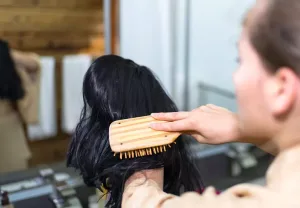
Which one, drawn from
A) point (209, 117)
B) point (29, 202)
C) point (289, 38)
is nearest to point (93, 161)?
point (209, 117)

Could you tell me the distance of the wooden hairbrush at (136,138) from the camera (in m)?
0.48

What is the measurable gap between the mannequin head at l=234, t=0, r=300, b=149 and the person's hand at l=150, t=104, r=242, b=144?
0.40 feet

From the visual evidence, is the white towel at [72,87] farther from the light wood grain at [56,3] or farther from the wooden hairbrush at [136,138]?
the wooden hairbrush at [136,138]

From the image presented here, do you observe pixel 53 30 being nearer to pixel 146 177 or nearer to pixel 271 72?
pixel 146 177

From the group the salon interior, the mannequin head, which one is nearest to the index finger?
the mannequin head

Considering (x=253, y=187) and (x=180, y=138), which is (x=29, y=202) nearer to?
(x=180, y=138)

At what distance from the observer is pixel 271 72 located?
332 mm

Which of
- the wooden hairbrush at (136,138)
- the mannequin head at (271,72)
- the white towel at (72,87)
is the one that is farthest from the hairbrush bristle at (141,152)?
the white towel at (72,87)

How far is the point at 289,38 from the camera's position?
0.31 metres

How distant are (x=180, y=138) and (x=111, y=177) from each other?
114mm

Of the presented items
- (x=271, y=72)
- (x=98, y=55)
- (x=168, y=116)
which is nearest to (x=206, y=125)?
(x=168, y=116)

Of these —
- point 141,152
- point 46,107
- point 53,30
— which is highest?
point 53,30

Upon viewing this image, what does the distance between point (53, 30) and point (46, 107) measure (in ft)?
0.70

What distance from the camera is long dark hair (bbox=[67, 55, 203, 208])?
508 millimetres
